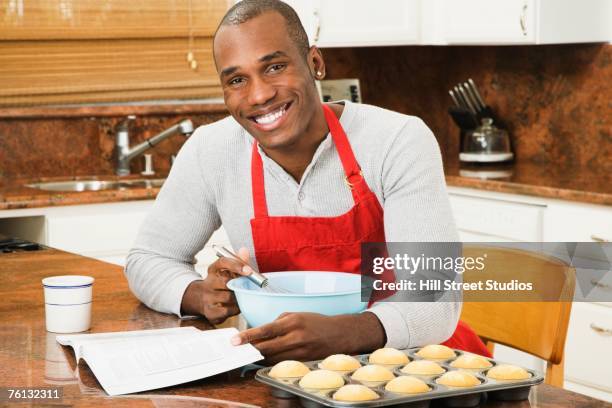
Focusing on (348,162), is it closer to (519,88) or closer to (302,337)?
(302,337)

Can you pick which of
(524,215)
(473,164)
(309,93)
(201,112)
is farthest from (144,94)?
(309,93)

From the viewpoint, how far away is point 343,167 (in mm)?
1957

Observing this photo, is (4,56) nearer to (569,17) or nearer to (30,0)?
(30,0)

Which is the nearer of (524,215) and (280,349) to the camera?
(280,349)

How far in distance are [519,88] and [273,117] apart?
2.65 meters

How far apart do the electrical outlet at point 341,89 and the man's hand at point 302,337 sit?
2.97 metres

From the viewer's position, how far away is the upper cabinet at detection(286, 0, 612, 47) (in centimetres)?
373

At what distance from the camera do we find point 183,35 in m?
4.43

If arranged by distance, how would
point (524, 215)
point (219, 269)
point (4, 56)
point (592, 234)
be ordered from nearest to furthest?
point (219, 269)
point (592, 234)
point (524, 215)
point (4, 56)

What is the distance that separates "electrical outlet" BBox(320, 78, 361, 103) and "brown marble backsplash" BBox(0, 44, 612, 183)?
0.11 metres

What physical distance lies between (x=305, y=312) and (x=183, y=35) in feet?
10.0

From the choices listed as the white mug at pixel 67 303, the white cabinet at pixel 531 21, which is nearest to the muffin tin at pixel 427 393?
the white mug at pixel 67 303

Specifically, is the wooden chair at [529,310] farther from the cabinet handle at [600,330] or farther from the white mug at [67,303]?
the cabinet handle at [600,330]

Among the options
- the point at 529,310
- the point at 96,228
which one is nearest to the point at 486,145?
the point at 96,228
